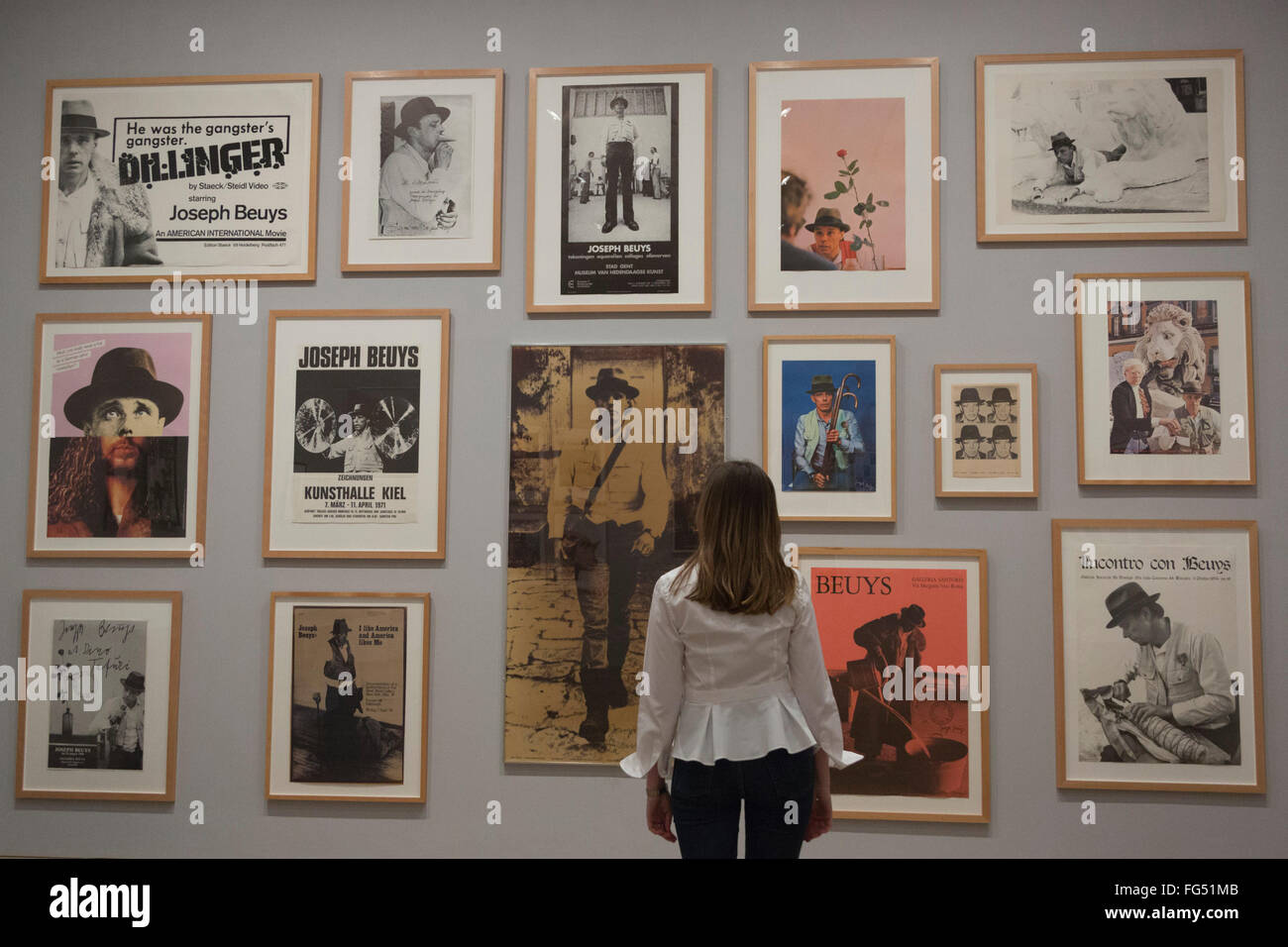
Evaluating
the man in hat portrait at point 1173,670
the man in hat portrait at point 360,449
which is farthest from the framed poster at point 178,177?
the man in hat portrait at point 1173,670

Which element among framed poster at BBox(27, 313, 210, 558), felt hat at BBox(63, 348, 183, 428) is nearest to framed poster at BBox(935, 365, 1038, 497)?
framed poster at BBox(27, 313, 210, 558)

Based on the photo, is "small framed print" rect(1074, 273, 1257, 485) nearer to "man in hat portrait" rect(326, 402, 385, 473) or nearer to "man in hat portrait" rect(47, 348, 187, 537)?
"man in hat portrait" rect(326, 402, 385, 473)

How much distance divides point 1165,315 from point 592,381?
1.97m

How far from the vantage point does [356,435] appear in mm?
3076

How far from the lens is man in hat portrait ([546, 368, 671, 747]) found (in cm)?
297

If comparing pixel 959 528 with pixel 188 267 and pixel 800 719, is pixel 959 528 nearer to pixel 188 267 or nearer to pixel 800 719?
pixel 800 719

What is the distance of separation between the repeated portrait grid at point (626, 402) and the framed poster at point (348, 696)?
0.01 m

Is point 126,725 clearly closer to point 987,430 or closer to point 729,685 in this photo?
point 729,685

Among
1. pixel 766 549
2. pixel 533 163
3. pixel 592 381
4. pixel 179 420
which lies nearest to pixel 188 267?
pixel 179 420

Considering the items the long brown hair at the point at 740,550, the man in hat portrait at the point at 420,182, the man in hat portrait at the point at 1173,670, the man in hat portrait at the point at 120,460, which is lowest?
the man in hat portrait at the point at 1173,670

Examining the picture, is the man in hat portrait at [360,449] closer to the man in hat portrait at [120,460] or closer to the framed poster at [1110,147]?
the man in hat portrait at [120,460]

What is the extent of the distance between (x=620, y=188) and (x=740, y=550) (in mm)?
1626

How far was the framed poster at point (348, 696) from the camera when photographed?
299 cm

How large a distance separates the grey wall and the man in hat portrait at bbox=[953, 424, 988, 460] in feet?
0.37
